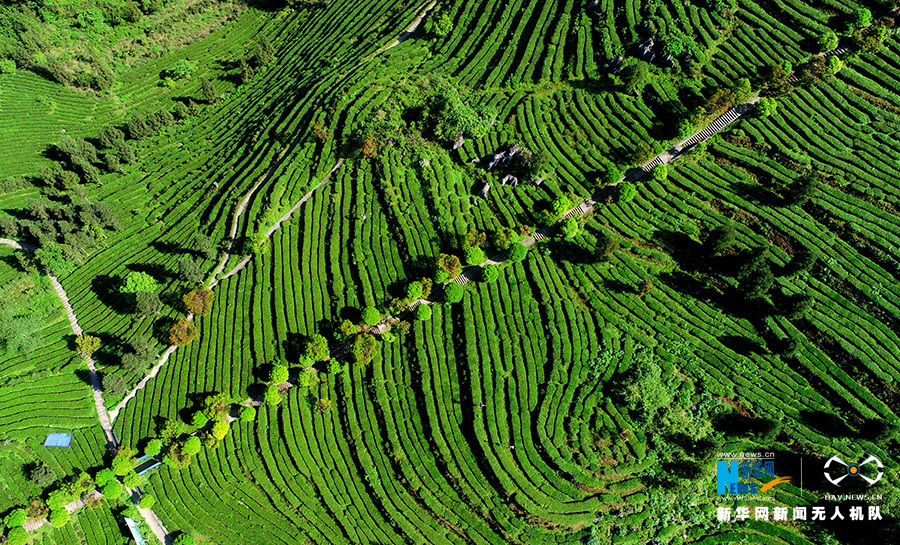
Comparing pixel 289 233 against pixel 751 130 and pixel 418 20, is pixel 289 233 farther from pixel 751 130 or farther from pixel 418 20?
pixel 751 130

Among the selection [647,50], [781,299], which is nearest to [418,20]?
[647,50]

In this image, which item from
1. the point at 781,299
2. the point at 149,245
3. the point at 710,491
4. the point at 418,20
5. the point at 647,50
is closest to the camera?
the point at 710,491

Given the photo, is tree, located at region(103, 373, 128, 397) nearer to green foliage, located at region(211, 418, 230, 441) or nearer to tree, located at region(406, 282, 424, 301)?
green foliage, located at region(211, 418, 230, 441)

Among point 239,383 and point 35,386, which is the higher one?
point 239,383

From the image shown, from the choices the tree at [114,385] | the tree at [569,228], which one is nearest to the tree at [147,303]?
the tree at [114,385]

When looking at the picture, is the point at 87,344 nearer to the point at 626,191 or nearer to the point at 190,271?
the point at 190,271

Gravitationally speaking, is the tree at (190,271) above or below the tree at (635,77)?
below

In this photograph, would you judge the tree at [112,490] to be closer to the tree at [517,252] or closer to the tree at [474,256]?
the tree at [474,256]
